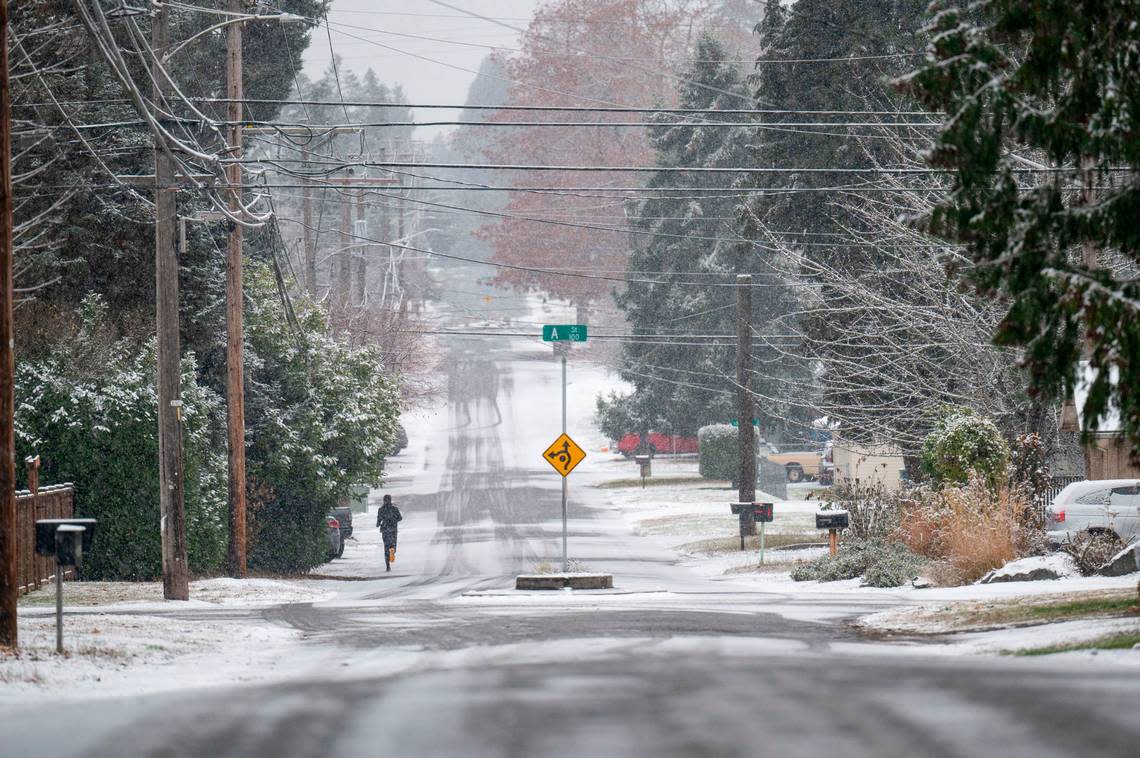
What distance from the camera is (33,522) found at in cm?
2189

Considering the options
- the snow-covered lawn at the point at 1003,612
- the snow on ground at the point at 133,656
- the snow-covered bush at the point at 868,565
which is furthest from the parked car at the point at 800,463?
the snow on ground at the point at 133,656

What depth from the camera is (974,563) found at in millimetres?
20922

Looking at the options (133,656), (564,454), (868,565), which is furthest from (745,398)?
(133,656)

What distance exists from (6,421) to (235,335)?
48.7ft

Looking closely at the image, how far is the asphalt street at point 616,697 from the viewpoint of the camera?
28.4ft

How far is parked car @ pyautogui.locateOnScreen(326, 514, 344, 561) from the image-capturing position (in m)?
37.0

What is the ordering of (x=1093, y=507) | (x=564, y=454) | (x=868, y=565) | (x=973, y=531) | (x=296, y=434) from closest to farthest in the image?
(x=973, y=531), (x=868, y=565), (x=564, y=454), (x=1093, y=507), (x=296, y=434)

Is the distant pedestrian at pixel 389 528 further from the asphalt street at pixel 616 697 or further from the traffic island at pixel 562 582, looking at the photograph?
the asphalt street at pixel 616 697

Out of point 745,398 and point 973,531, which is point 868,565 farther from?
point 745,398

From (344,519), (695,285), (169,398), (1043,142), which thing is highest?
(695,285)

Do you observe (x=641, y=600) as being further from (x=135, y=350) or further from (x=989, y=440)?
(x=135, y=350)

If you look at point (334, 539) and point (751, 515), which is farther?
point (334, 539)

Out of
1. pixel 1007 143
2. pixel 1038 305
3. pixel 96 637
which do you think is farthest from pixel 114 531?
pixel 1038 305

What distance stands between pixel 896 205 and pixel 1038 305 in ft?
62.2
